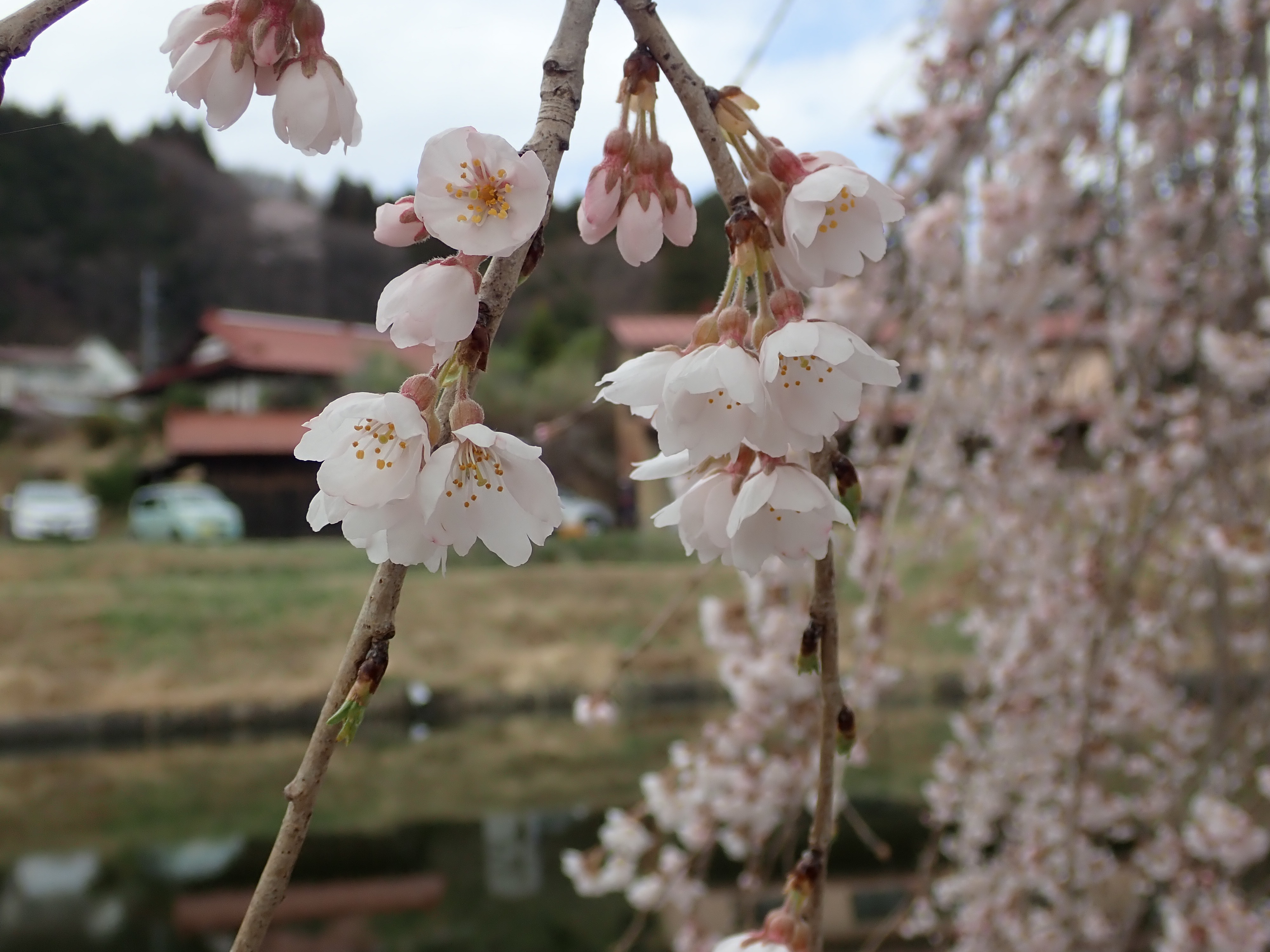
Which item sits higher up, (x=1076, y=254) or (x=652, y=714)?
(x=1076, y=254)

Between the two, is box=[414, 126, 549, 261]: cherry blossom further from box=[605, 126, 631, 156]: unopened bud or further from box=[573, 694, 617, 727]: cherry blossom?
box=[573, 694, 617, 727]: cherry blossom

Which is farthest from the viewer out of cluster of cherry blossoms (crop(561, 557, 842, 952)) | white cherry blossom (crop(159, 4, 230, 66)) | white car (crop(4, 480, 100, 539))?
white car (crop(4, 480, 100, 539))

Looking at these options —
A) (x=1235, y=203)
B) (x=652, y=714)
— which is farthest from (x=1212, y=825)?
(x=652, y=714)

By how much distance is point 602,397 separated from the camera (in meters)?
0.34

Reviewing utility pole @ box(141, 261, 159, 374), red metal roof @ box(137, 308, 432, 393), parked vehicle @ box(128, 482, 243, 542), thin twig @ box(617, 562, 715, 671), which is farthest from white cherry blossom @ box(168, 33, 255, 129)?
utility pole @ box(141, 261, 159, 374)

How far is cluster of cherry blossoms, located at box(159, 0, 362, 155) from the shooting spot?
347 mm

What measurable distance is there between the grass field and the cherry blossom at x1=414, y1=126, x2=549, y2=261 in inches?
184

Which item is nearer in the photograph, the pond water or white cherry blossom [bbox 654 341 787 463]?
white cherry blossom [bbox 654 341 787 463]

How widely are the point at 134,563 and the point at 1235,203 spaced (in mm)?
7253

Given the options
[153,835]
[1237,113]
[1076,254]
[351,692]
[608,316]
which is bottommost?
[153,835]

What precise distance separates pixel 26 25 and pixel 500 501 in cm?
18

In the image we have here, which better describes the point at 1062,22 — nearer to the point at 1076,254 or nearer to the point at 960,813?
the point at 1076,254

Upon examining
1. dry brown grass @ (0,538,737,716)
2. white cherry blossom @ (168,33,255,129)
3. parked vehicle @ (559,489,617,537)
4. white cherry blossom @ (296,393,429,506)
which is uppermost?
white cherry blossom @ (168,33,255,129)

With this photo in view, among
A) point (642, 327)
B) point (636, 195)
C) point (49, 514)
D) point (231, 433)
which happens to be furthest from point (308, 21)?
point (231, 433)
